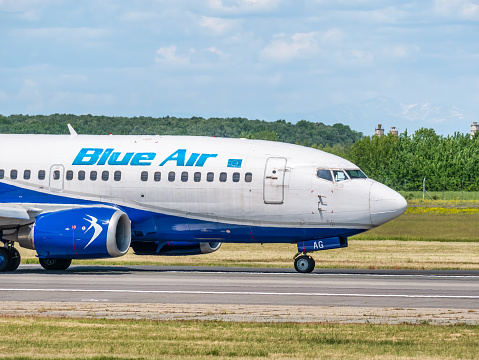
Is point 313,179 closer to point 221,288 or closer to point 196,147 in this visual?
point 196,147

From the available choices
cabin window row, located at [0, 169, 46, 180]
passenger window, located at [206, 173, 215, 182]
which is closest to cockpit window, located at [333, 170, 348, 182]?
passenger window, located at [206, 173, 215, 182]

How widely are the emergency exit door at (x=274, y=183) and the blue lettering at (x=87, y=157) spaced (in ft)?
21.0

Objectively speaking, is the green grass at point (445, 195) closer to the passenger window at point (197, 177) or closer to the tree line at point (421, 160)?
→ the tree line at point (421, 160)

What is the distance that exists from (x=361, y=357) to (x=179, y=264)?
22.6m

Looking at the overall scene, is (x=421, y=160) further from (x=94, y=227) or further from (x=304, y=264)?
(x=94, y=227)

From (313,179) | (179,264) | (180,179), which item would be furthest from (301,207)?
(179,264)

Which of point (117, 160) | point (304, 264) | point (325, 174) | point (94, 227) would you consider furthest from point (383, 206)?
point (94, 227)

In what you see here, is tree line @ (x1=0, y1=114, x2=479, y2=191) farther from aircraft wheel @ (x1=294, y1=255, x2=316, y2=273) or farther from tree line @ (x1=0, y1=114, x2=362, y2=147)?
aircraft wheel @ (x1=294, y1=255, x2=316, y2=273)

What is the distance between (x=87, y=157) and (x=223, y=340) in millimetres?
17609

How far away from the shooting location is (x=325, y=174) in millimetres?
32250

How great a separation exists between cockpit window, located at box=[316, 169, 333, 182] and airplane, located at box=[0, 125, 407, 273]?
35 millimetres

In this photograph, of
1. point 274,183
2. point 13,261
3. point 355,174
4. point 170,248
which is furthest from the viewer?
point 170,248

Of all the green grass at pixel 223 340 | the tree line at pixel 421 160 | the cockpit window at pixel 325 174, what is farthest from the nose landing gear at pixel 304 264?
the tree line at pixel 421 160

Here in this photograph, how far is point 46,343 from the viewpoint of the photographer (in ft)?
56.7
